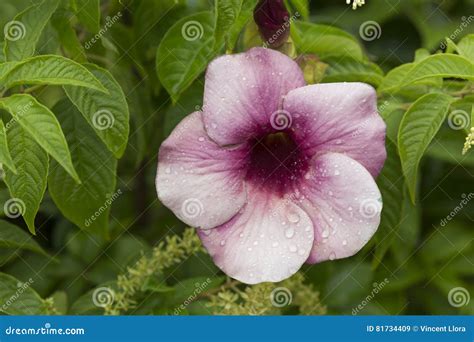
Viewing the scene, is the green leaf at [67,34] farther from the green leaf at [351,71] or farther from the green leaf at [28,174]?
the green leaf at [351,71]

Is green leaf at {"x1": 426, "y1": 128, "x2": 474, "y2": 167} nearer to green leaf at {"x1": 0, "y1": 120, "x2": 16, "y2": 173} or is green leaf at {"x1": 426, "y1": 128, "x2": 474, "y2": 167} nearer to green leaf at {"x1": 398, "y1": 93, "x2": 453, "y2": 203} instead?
green leaf at {"x1": 398, "y1": 93, "x2": 453, "y2": 203}

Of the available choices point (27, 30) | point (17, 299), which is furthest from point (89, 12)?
point (17, 299)

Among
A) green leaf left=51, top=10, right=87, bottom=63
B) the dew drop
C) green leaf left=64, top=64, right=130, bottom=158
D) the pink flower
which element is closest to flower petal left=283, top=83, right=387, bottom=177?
the pink flower

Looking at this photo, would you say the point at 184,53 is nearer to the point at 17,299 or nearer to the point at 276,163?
the point at 276,163

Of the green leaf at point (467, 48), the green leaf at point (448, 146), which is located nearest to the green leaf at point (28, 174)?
the green leaf at point (467, 48)

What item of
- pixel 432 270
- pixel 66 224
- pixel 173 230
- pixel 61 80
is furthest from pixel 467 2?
pixel 61 80

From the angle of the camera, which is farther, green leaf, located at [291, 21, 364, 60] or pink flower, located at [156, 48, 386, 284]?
green leaf, located at [291, 21, 364, 60]
